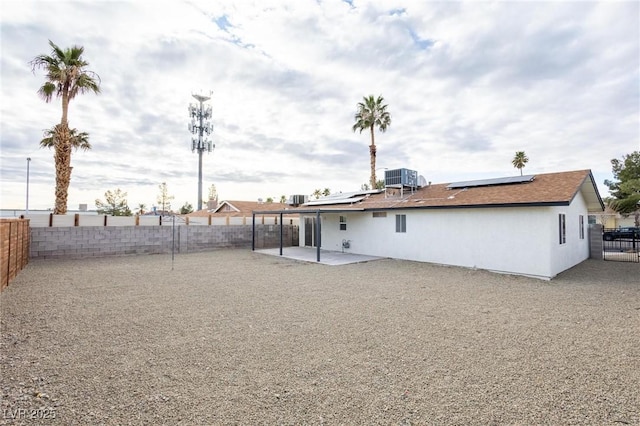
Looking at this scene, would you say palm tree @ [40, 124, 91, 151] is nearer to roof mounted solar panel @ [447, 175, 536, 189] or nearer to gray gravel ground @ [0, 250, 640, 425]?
gray gravel ground @ [0, 250, 640, 425]

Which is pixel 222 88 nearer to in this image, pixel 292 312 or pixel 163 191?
pixel 292 312

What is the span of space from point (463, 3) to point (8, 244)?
13.7m

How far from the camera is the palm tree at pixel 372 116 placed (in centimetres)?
2389

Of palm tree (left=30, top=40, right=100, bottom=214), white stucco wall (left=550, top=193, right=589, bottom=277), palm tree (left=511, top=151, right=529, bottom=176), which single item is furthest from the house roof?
palm tree (left=511, top=151, right=529, bottom=176)

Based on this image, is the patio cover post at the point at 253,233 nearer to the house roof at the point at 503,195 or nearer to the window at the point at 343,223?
the window at the point at 343,223

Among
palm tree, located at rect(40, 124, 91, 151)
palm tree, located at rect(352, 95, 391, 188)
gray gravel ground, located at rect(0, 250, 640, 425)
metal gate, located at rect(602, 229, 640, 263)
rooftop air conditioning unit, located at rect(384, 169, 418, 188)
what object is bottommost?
gray gravel ground, located at rect(0, 250, 640, 425)

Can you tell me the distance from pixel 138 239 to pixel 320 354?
14020 mm

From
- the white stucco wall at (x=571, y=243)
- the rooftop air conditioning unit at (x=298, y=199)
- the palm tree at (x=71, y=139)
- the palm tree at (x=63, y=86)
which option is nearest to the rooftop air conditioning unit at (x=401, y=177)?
the white stucco wall at (x=571, y=243)

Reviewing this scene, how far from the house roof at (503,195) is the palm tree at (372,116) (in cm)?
1023

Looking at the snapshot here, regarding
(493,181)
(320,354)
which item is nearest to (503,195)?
(493,181)

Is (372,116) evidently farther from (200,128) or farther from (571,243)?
(200,128)

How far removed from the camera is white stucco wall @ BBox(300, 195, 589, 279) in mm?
9281

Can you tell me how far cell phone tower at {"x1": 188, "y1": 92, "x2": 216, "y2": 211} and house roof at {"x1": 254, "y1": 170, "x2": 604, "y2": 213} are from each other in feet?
64.4

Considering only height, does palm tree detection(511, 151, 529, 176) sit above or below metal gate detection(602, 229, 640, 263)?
above
